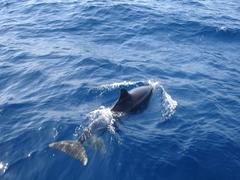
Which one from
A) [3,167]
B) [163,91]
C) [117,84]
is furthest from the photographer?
[117,84]

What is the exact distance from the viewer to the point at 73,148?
15.0 meters

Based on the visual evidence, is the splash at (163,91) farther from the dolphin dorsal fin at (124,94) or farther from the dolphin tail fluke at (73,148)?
the dolphin tail fluke at (73,148)

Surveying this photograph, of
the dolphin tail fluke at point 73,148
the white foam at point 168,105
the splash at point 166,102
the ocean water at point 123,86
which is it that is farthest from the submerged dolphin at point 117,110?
the white foam at point 168,105

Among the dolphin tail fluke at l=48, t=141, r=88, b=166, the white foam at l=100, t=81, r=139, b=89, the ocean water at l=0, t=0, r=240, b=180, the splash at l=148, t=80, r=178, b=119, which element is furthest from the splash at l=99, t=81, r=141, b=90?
the dolphin tail fluke at l=48, t=141, r=88, b=166

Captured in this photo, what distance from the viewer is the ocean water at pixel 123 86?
14633 mm

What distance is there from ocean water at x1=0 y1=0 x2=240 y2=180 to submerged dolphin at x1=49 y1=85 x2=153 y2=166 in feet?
0.93

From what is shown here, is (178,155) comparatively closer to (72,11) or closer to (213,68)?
(213,68)

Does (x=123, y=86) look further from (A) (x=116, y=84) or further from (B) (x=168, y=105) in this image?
(B) (x=168, y=105)

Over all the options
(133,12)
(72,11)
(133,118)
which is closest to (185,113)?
(133,118)

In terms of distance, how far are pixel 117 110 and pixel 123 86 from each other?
126 inches

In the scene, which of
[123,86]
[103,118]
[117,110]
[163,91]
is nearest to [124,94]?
[117,110]

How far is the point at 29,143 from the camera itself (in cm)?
1588

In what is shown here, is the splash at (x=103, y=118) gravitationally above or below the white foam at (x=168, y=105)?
above

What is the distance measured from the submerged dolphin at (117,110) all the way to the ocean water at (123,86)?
284 mm
